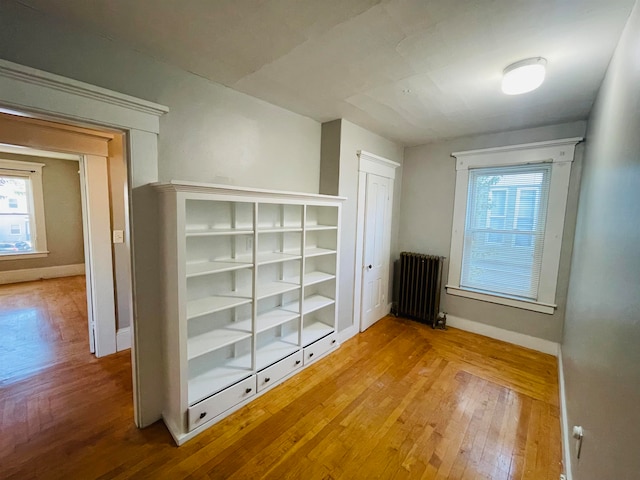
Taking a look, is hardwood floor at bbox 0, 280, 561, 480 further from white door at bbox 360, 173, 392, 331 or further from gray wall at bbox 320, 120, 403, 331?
white door at bbox 360, 173, 392, 331

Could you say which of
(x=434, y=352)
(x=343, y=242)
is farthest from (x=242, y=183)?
(x=434, y=352)

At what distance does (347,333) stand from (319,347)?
0.61 m

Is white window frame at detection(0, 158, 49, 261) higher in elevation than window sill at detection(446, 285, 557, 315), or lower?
higher

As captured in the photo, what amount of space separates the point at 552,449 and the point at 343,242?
7.73ft

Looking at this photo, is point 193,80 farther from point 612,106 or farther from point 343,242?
point 612,106

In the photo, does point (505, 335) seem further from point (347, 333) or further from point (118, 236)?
point (118, 236)

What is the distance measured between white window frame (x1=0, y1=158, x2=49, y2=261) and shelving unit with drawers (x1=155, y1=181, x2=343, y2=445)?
19.5ft

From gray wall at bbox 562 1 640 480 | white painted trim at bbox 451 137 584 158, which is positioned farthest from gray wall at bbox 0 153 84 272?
gray wall at bbox 562 1 640 480

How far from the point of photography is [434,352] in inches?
121

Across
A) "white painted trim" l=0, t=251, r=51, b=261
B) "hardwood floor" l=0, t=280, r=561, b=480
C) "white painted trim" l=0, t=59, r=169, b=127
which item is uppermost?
"white painted trim" l=0, t=59, r=169, b=127

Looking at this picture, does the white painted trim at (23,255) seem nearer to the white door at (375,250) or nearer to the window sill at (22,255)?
the window sill at (22,255)

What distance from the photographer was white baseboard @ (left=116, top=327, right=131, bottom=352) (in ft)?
9.68

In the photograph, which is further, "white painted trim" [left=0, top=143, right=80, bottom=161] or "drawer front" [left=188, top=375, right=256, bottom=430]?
"white painted trim" [left=0, top=143, right=80, bottom=161]

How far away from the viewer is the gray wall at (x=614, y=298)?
917mm
